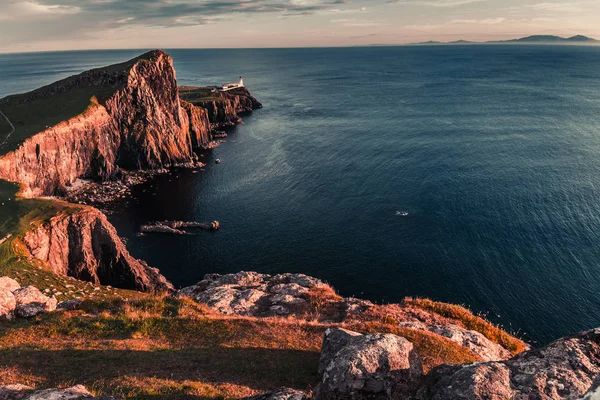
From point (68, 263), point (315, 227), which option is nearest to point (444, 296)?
point (315, 227)

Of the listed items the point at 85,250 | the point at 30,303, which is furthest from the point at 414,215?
the point at 30,303

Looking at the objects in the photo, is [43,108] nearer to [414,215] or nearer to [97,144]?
[97,144]

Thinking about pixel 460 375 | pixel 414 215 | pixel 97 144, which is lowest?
pixel 414 215

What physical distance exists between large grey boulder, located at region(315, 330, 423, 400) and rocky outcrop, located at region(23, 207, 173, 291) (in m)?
43.7

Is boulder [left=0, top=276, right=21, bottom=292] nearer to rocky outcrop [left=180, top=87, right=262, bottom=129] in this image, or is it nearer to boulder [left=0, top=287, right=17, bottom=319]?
boulder [left=0, top=287, right=17, bottom=319]

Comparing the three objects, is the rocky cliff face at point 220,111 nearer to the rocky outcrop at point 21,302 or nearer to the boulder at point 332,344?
the rocky outcrop at point 21,302

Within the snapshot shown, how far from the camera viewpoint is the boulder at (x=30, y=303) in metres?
27.9

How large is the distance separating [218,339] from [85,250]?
35.4m

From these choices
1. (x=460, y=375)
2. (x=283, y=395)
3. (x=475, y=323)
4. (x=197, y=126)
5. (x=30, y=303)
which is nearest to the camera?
(x=460, y=375)

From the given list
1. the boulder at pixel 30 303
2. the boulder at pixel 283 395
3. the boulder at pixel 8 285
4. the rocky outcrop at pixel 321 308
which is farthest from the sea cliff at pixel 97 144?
the boulder at pixel 283 395

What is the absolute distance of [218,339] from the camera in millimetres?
25141

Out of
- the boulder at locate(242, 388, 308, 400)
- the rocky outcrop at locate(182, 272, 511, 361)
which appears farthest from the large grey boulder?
the rocky outcrop at locate(182, 272, 511, 361)

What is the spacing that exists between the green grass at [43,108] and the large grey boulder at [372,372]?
96.0m

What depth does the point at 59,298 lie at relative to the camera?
3578cm
